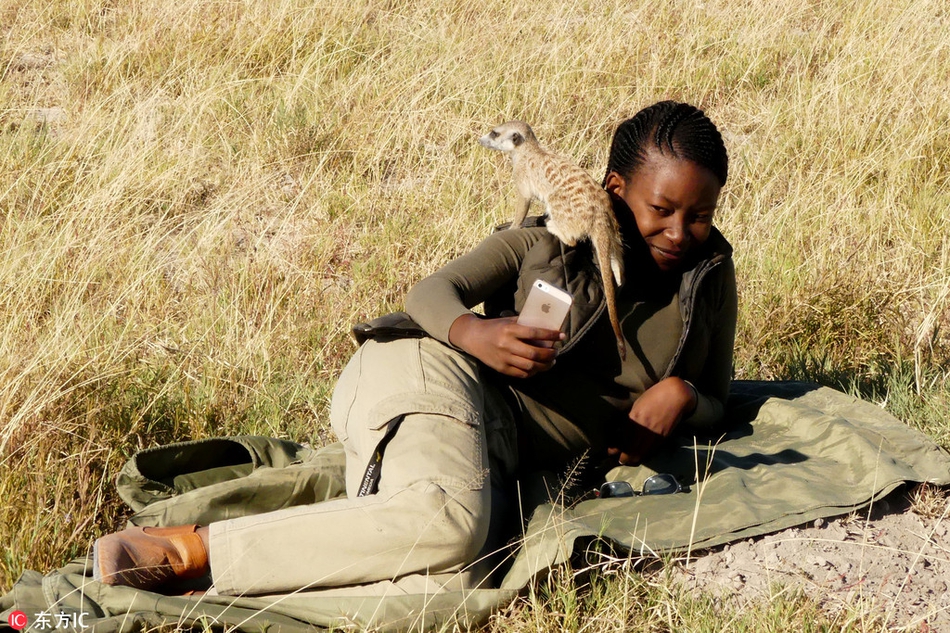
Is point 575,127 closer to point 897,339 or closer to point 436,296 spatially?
point 897,339

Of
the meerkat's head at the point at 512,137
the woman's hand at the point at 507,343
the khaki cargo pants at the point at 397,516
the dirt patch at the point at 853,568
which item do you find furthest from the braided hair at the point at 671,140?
Answer: the dirt patch at the point at 853,568

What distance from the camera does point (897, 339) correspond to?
171 inches

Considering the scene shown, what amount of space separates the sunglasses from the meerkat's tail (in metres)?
0.40

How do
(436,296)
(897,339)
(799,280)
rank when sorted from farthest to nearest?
1. (799,280)
2. (897,339)
3. (436,296)

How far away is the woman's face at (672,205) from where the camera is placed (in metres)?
3.17

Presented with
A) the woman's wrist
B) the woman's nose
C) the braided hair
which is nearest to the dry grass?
the woman's wrist

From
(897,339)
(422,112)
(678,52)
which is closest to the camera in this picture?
(897,339)

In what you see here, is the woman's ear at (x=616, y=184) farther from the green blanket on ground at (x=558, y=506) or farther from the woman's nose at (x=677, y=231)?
the green blanket on ground at (x=558, y=506)

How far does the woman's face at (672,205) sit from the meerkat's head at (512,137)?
3.68ft

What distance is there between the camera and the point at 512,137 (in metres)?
4.44

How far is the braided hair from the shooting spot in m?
3.24

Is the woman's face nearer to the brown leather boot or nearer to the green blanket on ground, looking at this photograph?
the green blanket on ground

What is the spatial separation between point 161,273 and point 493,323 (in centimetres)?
253

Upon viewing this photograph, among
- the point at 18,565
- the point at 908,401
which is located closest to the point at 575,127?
the point at 908,401
